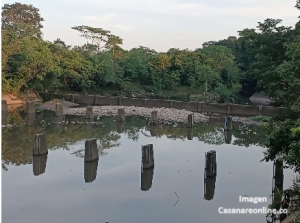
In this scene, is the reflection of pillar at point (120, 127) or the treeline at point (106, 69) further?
the treeline at point (106, 69)

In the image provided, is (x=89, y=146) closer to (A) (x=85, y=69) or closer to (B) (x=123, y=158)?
(B) (x=123, y=158)

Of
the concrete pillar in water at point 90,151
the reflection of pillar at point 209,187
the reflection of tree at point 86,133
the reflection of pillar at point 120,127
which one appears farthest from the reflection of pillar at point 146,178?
the reflection of pillar at point 120,127

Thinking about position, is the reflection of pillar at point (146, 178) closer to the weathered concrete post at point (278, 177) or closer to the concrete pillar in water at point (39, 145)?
the weathered concrete post at point (278, 177)

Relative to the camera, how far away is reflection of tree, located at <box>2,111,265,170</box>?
56.5 feet

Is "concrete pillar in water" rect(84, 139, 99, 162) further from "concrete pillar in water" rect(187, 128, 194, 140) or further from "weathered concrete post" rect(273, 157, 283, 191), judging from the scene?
"concrete pillar in water" rect(187, 128, 194, 140)

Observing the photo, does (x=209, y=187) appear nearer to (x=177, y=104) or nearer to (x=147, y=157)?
(x=147, y=157)

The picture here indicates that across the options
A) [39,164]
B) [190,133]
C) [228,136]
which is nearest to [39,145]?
[39,164]

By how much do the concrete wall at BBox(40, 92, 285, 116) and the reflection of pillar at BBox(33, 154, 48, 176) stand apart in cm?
1879

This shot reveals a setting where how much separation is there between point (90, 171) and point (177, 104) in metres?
20.3

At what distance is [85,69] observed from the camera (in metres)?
A: 42.1

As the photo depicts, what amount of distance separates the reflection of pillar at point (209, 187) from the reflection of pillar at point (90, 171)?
3711mm

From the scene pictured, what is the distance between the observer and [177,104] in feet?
109

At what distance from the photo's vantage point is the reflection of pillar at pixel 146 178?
12.1 m

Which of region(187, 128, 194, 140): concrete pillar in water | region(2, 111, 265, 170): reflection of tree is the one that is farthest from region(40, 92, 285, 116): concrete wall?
region(187, 128, 194, 140): concrete pillar in water
